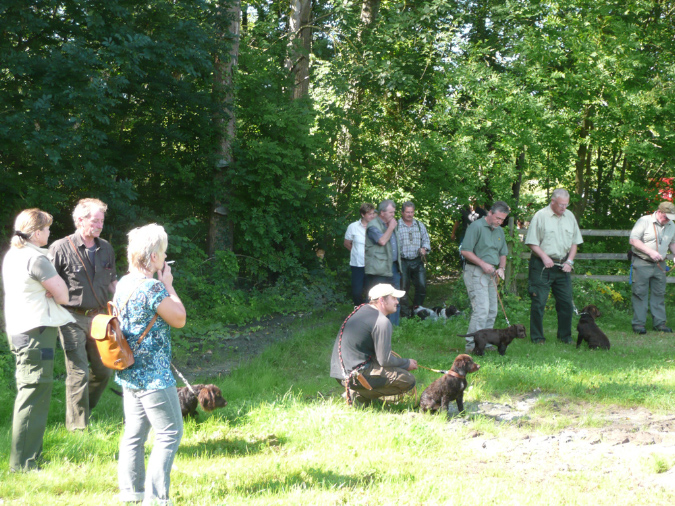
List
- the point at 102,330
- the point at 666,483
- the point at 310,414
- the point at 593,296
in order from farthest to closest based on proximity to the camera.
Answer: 1. the point at 593,296
2. the point at 310,414
3. the point at 666,483
4. the point at 102,330

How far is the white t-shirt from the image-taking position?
10.4 m

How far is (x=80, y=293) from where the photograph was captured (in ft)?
17.8

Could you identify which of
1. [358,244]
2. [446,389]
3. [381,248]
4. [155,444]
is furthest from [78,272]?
[358,244]

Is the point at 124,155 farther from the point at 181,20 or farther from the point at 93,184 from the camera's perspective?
the point at 181,20

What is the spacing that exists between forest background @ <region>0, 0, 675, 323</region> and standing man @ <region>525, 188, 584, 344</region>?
10.8 ft

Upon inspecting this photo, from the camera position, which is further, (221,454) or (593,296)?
(593,296)

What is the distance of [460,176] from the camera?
13.3 metres

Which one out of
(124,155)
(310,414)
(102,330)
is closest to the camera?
(102,330)

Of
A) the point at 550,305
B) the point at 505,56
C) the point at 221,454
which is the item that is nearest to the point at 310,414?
the point at 221,454

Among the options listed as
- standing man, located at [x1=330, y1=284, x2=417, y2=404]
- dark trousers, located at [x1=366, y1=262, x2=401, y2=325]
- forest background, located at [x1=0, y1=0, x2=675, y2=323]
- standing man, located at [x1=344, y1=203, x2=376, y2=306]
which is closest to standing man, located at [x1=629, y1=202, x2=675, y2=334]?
forest background, located at [x1=0, y1=0, x2=675, y2=323]

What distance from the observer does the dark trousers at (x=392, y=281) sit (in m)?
9.92

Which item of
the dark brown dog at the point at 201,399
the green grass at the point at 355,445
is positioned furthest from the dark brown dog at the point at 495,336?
the dark brown dog at the point at 201,399

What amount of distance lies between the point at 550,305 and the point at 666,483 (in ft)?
28.0

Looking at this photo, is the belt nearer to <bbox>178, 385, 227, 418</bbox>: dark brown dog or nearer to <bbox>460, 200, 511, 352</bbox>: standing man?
<bbox>178, 385, 227, 418</bbox>: dark brown dog
